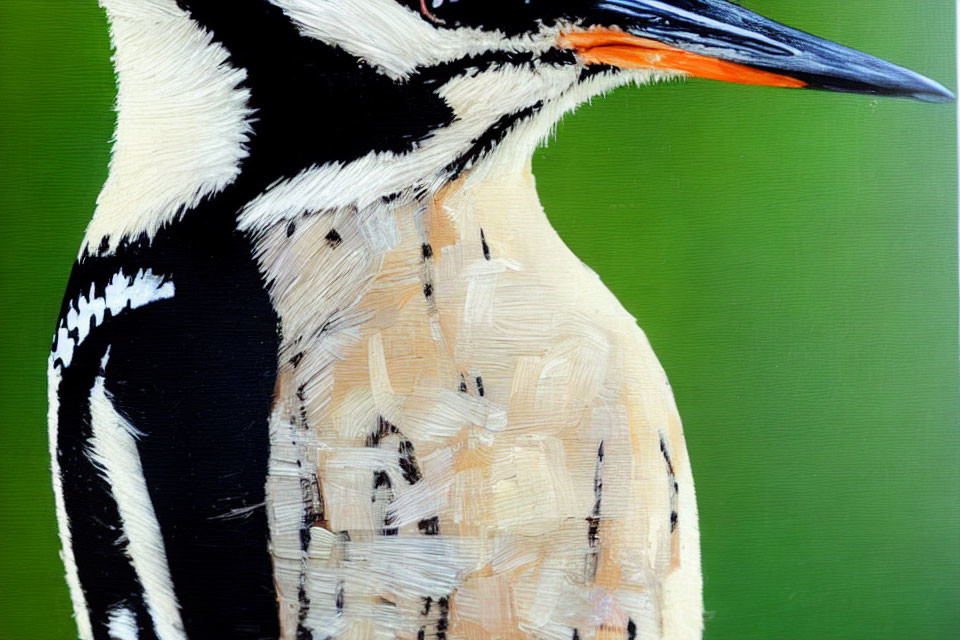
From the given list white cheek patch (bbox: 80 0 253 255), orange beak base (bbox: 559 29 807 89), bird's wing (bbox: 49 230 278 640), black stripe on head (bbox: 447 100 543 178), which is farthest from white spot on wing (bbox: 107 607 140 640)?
orange beak base (bbox: 559 29 807 89)

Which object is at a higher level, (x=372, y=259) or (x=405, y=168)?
(x=405, y=168)

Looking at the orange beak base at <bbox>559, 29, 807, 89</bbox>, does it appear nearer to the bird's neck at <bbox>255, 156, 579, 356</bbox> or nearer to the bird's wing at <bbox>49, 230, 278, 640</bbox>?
the bird's neck at <bbox>255, 156, 579, 356</bbox>

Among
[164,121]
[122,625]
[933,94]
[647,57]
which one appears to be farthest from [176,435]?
[933,94]

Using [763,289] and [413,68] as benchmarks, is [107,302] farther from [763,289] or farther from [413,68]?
[763,289]

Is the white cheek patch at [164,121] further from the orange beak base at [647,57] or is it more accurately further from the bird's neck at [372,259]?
the orange beak base at [647,57]

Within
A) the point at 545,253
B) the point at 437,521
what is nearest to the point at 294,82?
the point at 545,253

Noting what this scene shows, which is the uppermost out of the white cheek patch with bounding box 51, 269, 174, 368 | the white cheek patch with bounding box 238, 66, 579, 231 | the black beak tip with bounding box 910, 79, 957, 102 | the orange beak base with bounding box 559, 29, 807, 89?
the black beak tip with bounding box 910, 79, 957, 102

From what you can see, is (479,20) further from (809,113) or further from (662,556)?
(662,556)
